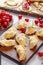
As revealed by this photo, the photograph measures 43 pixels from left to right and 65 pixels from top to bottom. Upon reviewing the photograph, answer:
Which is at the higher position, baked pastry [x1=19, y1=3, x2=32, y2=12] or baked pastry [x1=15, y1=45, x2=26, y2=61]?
baked pastry [x1=15, y1=45, x2=26, y2=61]

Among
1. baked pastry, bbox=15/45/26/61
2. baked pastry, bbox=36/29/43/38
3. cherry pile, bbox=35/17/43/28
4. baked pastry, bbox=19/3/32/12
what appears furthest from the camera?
baked pastry, bbox=19/3/32/12

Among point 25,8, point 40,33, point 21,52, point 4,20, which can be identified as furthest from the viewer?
point 25,8

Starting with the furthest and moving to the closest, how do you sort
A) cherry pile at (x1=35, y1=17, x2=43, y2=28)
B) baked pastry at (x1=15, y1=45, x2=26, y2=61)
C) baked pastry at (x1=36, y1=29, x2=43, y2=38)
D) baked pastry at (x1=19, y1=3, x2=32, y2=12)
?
baked pastry at (x1=19, y1=3, x2=32, y2=12)
cherry pile at (x1=35, y1=17, x2=43, y2=28)
baked pastry at (x1=36, y1=29, x2=43, y2=38)
baked pastry at (x1=15, y1=45, x2=26, y2=61)

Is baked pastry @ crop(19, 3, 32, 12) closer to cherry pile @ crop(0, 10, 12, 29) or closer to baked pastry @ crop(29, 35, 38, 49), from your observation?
cherry pile @ crop(0, 10, 12, 29)

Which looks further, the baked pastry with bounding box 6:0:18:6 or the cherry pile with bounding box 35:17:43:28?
the baked pastry with bounding box 6:0:18:6

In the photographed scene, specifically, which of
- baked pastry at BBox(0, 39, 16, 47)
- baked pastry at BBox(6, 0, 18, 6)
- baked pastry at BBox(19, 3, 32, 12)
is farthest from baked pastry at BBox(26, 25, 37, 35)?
baked pastry at BBox(6, 0, 18, 6)

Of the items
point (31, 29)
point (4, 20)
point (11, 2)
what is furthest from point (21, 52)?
point (11, 2)

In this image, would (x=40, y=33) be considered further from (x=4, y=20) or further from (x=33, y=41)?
(x=4, y=20)

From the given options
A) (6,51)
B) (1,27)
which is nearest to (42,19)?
(1,27)

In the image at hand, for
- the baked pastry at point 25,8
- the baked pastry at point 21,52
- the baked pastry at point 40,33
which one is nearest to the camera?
the baked pastry at point 21,52

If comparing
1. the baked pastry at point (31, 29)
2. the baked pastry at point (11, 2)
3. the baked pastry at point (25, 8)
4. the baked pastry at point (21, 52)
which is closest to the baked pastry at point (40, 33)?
the baked pastry at point (31, 29)

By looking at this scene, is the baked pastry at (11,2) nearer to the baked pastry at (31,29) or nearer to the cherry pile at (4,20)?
the cherry pile at (4,20)

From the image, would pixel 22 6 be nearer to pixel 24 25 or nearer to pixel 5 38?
pixel 24 25
